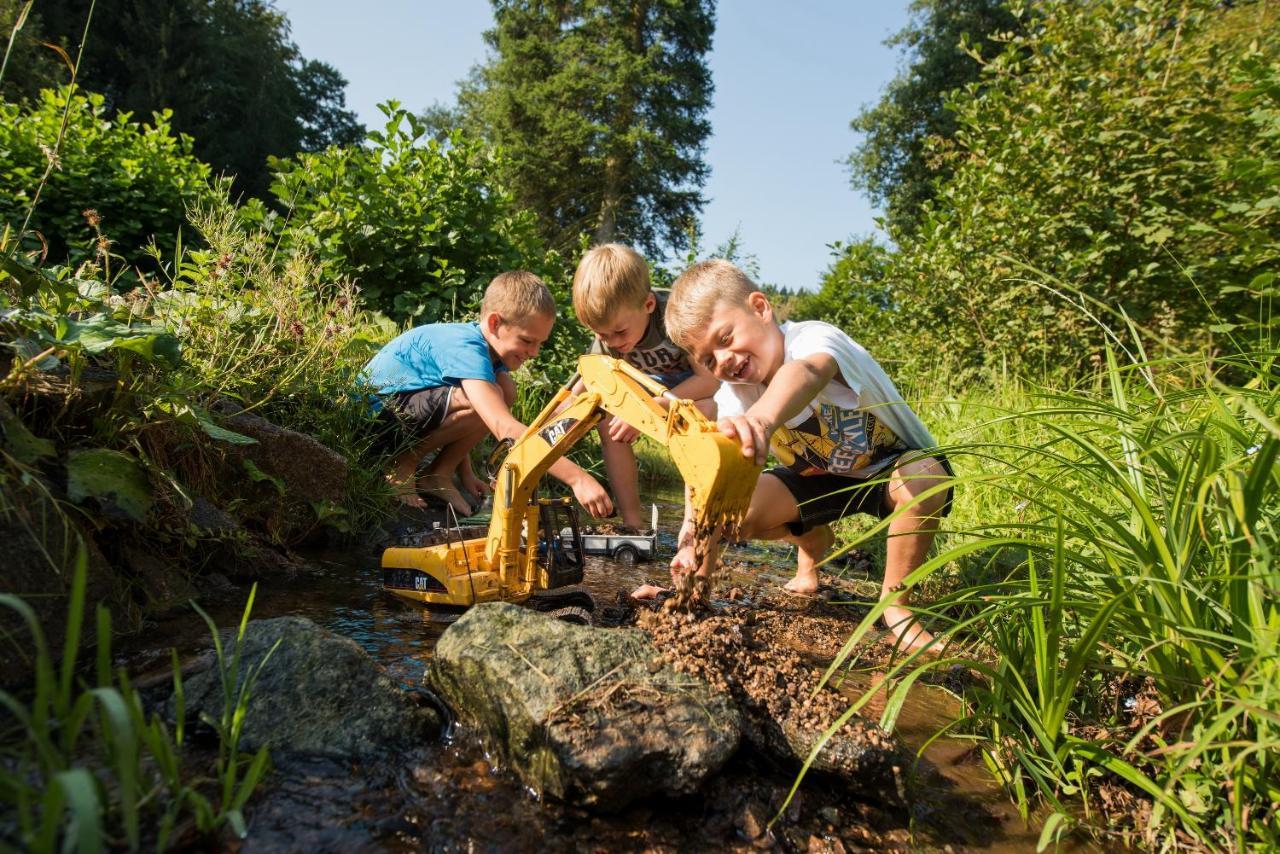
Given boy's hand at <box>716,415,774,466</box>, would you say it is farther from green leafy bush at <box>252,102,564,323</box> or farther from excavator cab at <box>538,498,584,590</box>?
green leafy bush at <box>252,102,564,323</box>

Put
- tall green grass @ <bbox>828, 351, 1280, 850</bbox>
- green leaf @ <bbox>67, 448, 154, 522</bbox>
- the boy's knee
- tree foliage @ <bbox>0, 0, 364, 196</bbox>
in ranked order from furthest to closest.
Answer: tree foliage @ <bbox>0, 0, 364, 196</bbox> < the boy's knee < green leaf @ <bbox>67, 448, 154, 522</bbox> < tall green grass @ <bbox>828, 351, 1280, 850</bbox>

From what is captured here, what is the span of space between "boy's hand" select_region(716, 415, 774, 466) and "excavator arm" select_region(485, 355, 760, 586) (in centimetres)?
2

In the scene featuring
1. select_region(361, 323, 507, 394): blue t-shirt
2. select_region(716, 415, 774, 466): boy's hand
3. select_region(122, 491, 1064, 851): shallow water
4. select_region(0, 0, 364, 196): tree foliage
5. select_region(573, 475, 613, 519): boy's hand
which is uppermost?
select_region(0, 0, 364, 196): tree foliage

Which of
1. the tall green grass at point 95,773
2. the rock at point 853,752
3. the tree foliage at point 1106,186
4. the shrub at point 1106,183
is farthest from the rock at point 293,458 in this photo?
the shrub at point 1106,183

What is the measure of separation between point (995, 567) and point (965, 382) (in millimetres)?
3532

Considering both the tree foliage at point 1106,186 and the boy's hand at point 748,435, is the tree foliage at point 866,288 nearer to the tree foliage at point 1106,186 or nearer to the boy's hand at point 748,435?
the tree foliage at point 1106,186

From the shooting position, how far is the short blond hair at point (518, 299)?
435 cm

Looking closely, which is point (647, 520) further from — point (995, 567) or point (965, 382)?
point (965, 382)

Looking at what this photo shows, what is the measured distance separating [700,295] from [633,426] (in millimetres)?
842

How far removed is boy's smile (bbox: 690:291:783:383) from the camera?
2930 mm

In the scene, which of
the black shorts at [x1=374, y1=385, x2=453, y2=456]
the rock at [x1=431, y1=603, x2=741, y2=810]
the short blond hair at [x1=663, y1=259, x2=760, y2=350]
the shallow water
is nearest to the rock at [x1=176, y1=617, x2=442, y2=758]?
the shallow water

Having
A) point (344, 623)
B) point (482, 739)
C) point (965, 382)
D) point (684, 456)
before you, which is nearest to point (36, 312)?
point (344, 623)

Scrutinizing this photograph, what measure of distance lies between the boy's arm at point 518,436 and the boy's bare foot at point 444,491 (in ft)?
3.36

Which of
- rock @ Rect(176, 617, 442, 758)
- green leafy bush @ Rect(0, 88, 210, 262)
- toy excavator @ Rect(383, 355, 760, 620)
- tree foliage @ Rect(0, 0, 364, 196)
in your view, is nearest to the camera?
rock @ Rect(176, 617, 442, 758)
